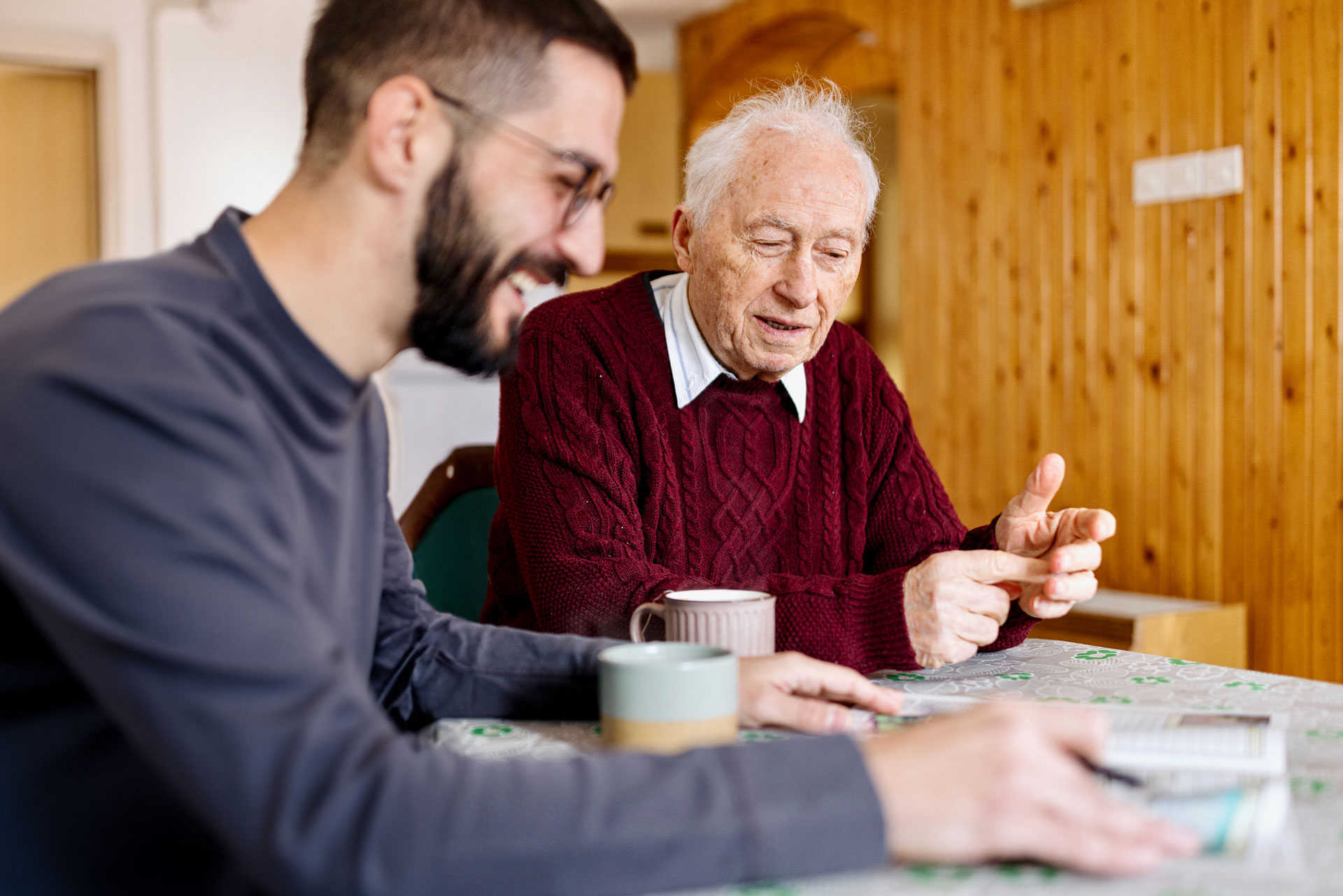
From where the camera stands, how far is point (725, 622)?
39.6 inches

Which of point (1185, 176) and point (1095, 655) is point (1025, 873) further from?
point (1185, 176)

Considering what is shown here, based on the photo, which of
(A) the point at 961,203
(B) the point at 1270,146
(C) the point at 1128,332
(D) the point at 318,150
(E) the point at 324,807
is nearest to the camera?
(E) the point at 324,807

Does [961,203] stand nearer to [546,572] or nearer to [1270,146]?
[1270,146]

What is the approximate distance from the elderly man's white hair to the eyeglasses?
2.15 ft

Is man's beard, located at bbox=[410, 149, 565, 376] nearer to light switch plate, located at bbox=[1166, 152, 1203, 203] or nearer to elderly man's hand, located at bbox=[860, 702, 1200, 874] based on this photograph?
elderly man's hand, located at bbox=[860, 702, 1200, 874]

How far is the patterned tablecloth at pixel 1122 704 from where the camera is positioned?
2.11ft

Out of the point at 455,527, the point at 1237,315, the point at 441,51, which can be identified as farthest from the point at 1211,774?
the point at 1237,315

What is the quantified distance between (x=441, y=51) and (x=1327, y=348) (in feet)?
8.84

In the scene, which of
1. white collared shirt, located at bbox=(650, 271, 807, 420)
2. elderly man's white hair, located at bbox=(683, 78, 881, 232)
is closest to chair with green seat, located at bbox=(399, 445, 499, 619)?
white collared shirt, located at bbox=(650, 271, 807, 420)

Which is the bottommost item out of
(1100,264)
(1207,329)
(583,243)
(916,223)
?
(583,243)

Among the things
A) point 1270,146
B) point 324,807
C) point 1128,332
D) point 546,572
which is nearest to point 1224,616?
point 1128,332

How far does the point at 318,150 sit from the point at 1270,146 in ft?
9.22

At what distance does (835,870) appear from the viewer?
2.15 ft

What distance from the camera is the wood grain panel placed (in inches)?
116
